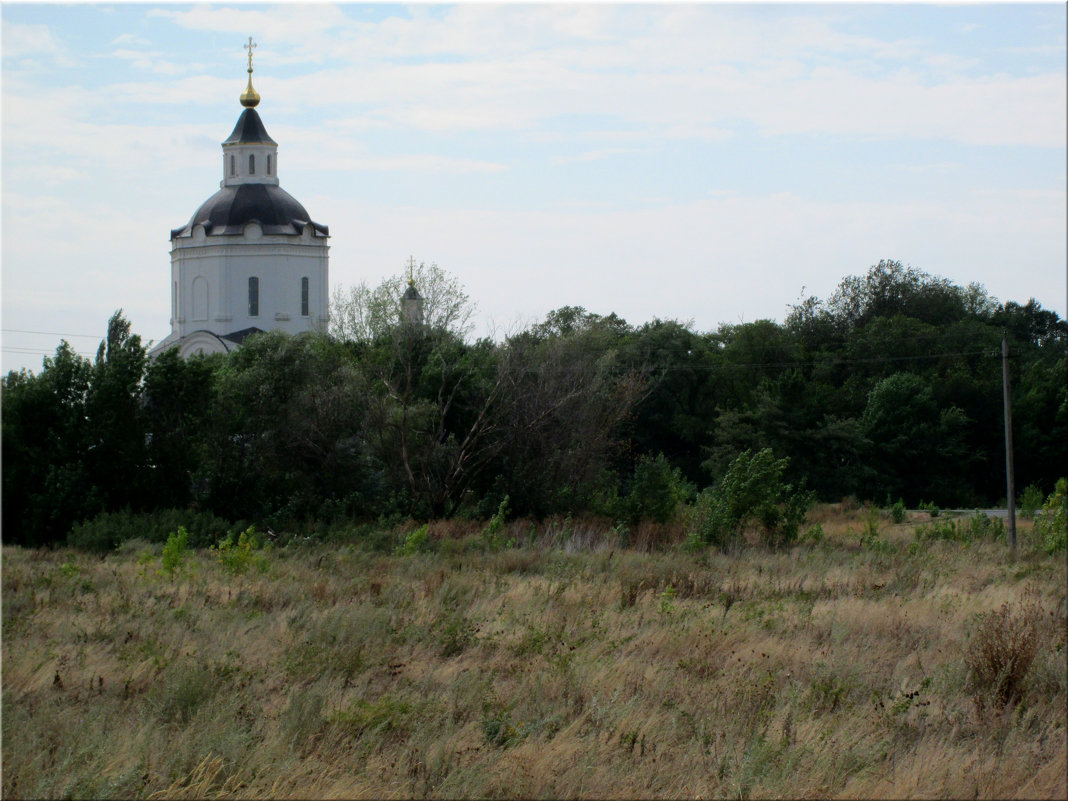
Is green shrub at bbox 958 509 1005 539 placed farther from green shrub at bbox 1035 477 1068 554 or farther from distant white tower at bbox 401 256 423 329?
distant white tower at bbox 401 256 423 329

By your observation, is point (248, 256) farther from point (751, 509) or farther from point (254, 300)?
point (751, 509)

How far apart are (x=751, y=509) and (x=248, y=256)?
44.7 meters

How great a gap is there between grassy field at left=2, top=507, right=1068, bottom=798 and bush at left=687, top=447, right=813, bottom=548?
660 centimetres

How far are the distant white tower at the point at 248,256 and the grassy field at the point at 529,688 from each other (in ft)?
155

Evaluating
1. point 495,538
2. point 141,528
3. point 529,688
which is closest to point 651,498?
point 495,538

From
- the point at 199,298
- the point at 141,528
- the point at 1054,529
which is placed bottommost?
the point at 141,528

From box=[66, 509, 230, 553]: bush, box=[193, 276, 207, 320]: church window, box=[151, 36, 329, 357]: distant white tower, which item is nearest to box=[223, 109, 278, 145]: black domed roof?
box=[151, 36, 329, 357]: distant white tower

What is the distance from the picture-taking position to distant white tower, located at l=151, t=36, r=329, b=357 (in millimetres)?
60250

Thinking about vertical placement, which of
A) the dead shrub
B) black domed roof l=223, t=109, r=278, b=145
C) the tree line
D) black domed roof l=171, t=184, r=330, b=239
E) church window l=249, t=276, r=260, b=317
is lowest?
the dead shrub

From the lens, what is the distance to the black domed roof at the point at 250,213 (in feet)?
198

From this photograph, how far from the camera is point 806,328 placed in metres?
61.3

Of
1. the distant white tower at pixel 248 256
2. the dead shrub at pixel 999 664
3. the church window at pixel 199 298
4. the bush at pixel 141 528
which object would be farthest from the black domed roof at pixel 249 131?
the dead shrub at pixel 999 664

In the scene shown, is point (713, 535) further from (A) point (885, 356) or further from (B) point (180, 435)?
(A) point (885, 356)

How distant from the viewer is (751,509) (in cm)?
2183
